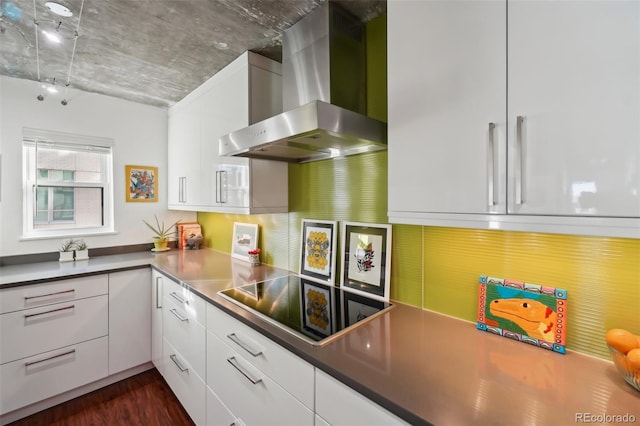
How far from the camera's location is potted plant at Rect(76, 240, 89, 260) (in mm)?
2414

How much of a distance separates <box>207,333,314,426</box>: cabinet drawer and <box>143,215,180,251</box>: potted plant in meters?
1.61

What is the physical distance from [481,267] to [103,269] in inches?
96.9

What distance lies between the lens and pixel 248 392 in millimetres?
1280

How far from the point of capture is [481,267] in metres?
1.20

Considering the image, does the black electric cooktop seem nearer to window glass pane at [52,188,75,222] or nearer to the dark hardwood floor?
the dark hardwood floor

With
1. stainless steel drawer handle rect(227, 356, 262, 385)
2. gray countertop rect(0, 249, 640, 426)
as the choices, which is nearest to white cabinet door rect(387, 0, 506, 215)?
gray countertop rect(0, 249, 640, 426)

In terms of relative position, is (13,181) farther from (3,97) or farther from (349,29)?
(349,29)

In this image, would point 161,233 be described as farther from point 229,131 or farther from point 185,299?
point 229,131

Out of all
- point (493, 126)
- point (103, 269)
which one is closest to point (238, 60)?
point (493, 126)

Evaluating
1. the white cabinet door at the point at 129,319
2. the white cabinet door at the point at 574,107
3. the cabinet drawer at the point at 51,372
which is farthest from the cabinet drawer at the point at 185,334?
the white cabinet door at the point at 574,107

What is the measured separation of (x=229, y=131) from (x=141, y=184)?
4.81ft

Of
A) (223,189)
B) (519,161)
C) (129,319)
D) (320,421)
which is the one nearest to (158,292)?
(129,319)

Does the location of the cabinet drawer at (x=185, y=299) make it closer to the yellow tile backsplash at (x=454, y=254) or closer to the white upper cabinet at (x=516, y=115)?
the yellow tile backsplash at (x=454, y=254)

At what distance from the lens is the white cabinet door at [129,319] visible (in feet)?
7.17
